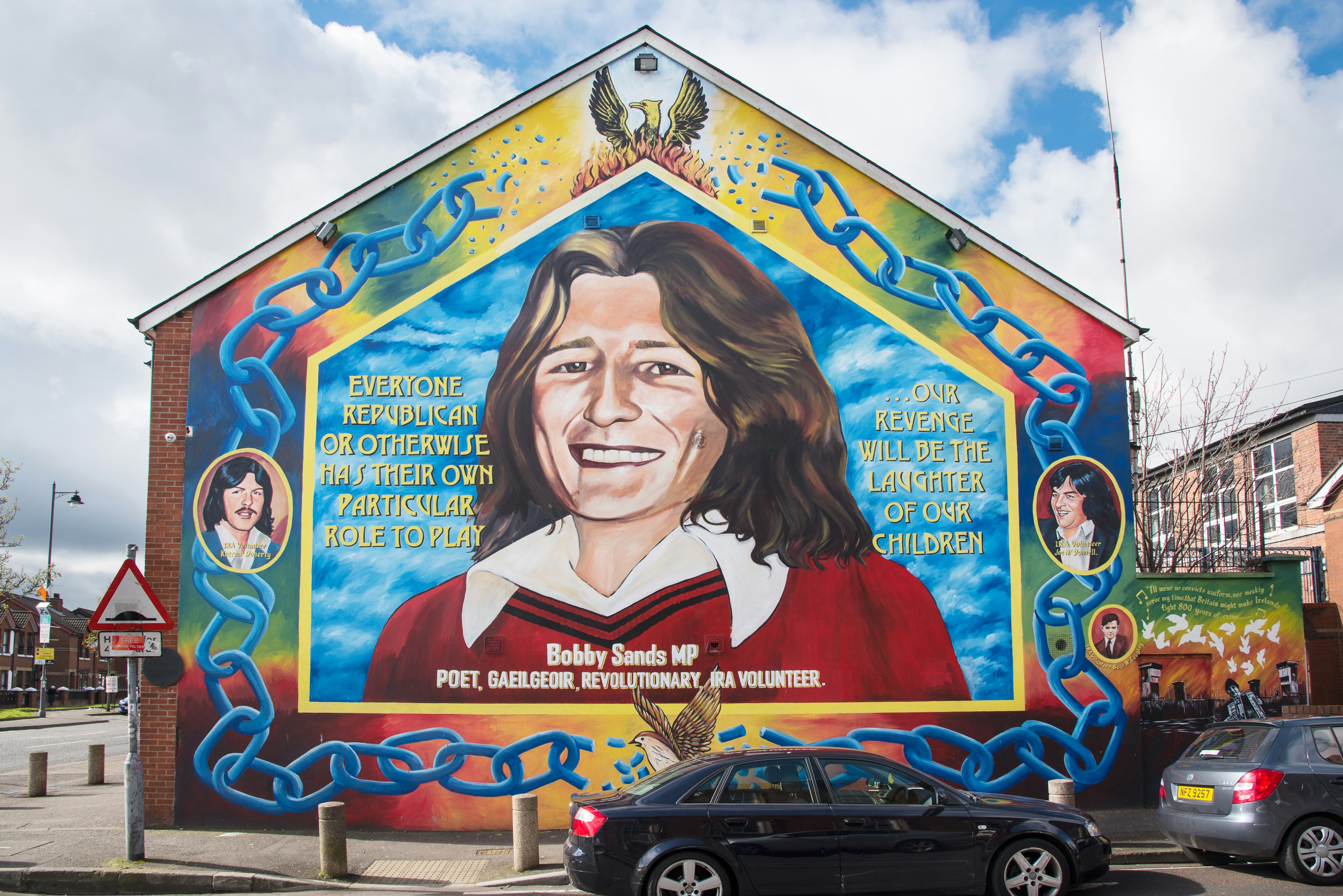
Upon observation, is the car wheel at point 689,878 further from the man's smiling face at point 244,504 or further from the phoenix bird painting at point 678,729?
the man's smiling face at point 244,504

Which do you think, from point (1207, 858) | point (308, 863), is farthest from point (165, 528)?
point (1207, 858)

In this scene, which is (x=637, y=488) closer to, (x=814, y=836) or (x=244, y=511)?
(x=244, y=511)

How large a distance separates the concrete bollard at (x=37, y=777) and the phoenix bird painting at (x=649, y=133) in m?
11.7

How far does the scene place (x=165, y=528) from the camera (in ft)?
37.9

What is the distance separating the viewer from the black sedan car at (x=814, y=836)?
7.16 m

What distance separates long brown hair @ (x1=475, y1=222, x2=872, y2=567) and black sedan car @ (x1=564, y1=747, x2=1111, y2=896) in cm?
435

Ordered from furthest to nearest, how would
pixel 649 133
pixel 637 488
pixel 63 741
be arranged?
pixel 63 741 → pixel 649 133 → pixel 637 488

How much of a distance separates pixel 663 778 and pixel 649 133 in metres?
8.45

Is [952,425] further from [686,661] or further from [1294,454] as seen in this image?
[1294,454]

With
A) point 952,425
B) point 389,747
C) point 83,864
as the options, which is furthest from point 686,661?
point 83,864

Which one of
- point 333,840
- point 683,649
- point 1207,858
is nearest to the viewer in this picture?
point 333,840

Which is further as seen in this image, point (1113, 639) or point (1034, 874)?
point (1113, 639)

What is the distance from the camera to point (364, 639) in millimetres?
11422

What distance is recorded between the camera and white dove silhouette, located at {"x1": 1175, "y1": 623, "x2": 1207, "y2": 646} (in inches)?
486
